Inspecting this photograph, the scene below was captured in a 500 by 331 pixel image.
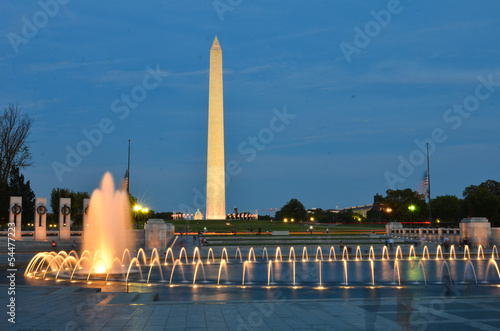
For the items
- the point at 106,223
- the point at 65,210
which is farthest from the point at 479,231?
the point at 65,210

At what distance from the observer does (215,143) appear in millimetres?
83250

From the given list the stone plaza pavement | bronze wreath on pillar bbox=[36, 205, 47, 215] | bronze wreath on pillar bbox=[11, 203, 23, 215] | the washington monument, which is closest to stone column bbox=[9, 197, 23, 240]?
bronze wreath on pillar bbox=[11, 203, 23, 215]

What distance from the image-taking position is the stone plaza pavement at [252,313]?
1146 cm

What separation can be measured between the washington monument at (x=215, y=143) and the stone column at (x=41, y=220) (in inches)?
1568

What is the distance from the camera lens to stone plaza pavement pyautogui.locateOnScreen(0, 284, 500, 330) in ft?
37.6

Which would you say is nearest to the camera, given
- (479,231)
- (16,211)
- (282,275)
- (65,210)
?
(282,275)

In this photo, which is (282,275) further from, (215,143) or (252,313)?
(215,143)

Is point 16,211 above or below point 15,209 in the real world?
below

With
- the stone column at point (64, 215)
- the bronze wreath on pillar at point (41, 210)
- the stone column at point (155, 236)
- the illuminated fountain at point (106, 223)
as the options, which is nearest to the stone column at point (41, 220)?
the bronze wreath on pillar at point (41, 210)

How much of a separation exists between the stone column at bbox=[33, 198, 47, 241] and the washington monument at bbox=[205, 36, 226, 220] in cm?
3982

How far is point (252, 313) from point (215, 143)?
233ft

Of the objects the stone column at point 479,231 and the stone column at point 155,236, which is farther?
the stone column at point 479,231

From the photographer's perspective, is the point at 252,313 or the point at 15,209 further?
the point at 15,209

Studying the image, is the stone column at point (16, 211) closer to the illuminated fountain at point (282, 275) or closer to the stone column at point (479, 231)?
the illuminated fountain at point (282, 275)
